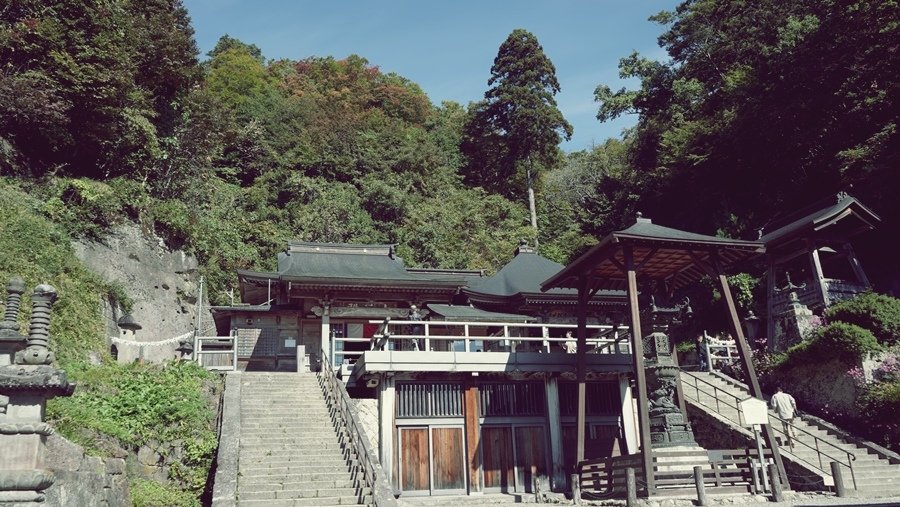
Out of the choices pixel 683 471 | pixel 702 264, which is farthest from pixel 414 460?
pixel 702 264

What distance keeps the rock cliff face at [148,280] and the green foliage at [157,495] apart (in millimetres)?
9470

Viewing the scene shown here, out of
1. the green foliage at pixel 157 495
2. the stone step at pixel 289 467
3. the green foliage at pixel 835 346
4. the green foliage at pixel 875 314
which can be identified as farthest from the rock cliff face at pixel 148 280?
the green foliage at pixel 875 314

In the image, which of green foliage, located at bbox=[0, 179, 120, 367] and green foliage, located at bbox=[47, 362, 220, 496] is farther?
green foliage, located at bbox=[0, 179, 120, 367]

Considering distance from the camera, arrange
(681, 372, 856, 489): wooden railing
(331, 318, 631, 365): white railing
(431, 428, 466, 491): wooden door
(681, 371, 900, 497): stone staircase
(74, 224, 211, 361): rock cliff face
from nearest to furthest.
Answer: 1. (681, 371, 900, 497): stone staircase
2. (681, 372, 856, 489): wooden railing
3. (431, 428, 466, 491): wooden door
4. (331, 318, 631, 365): white railing
5. (74, 224, 211, 361): rock cliff face

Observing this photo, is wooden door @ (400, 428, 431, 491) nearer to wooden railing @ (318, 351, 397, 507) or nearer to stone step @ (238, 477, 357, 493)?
wooden railing @ (318, 351, 397, 507)

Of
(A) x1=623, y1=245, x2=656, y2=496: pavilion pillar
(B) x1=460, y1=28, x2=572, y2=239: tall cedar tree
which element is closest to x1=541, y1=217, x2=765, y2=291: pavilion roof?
(A) x1=623, y1=245, x2=656, y2=496: pavilion pillar

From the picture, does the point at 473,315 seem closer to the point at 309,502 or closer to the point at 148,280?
the point at 309,502

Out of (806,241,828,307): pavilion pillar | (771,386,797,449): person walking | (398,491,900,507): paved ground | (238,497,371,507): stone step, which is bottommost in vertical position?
(398,491,900,507): paved ground

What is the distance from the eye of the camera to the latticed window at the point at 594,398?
18734 mm

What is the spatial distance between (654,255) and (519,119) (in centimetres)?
3243

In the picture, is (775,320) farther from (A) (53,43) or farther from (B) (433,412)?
(A) (53,43)

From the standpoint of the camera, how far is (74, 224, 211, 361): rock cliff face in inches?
918

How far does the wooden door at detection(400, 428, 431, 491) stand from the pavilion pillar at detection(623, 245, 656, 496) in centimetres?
591

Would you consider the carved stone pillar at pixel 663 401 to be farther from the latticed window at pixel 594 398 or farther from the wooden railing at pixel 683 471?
the latticed window at pixel 594 398
